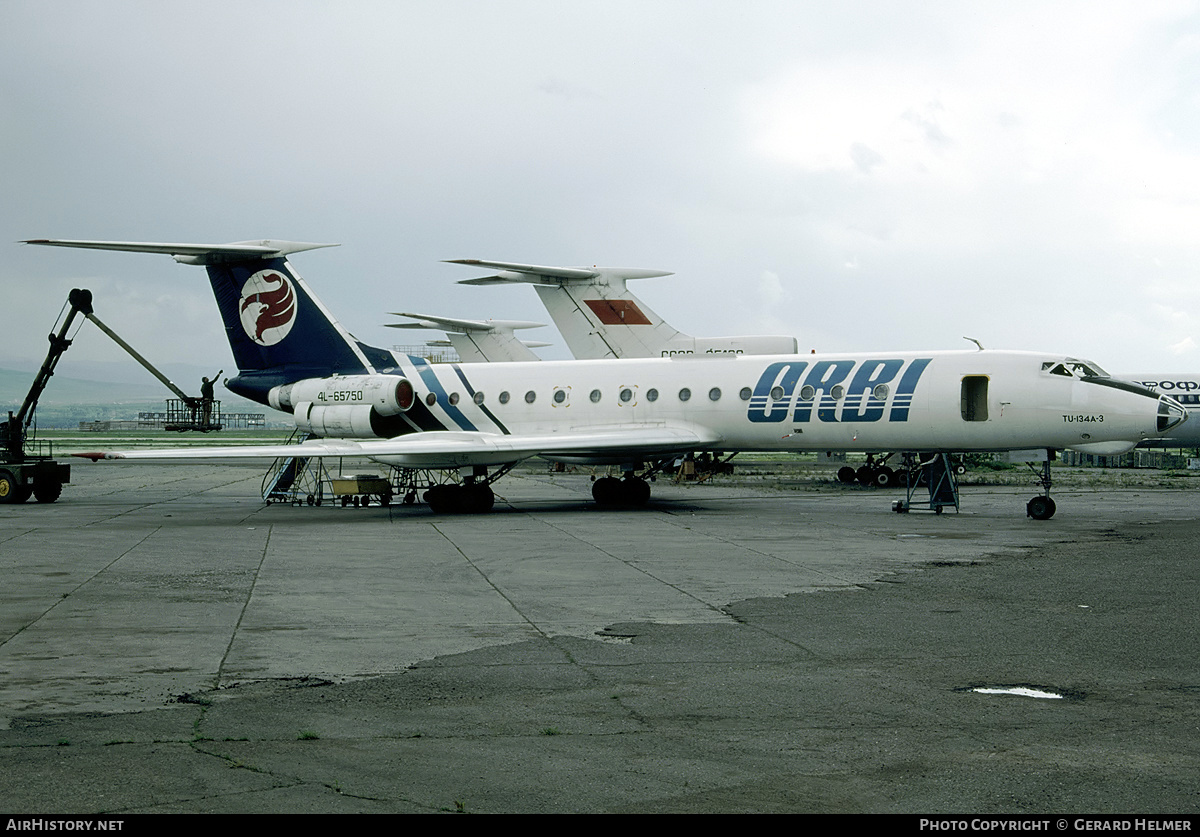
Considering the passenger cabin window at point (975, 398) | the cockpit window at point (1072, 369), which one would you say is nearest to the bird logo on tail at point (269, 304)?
the passenger cabin window at point (975, 398)

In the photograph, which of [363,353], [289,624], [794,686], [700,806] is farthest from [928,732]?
[363,353]

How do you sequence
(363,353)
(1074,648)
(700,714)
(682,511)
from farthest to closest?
(363,353) < (682,511) < (1074,648) < (700,714)

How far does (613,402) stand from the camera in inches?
996

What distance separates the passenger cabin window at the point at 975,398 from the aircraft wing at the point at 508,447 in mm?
5198

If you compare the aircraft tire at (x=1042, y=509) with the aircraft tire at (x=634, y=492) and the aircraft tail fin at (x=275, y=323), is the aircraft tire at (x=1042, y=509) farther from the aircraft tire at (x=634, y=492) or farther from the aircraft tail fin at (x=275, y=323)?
the aircraft tail fin at (x=275, y=323)

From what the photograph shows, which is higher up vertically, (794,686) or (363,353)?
(363,353)

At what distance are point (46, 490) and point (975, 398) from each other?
73.1 feet

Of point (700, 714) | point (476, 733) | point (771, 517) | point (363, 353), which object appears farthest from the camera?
point (363, 353)

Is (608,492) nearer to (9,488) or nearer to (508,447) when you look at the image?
(508,447)

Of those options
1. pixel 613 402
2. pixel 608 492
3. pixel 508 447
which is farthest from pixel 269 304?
pixel 608 492

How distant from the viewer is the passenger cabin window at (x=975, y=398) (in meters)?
22.6

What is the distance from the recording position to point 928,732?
6.41 m
